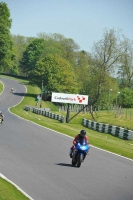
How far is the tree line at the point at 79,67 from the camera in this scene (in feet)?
226

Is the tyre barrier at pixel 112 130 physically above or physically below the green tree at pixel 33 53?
below

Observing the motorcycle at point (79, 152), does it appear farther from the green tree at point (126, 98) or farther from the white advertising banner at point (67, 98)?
the green tree at point (126, 98)

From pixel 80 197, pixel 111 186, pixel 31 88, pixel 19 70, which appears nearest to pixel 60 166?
pixel 111 186

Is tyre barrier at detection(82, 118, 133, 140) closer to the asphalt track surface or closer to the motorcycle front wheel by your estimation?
the asphalt track surface

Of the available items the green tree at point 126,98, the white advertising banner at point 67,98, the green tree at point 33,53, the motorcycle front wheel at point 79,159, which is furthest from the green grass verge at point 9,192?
the green tree at point 33,53

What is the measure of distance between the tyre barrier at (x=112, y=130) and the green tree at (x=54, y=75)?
139ft

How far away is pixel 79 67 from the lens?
12350cm

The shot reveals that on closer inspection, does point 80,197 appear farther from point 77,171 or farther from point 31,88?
point 31,88

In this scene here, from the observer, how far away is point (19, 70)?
554 feet

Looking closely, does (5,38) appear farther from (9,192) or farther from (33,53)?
(9,192)

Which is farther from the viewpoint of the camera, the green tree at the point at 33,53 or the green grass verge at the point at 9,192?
the green tree at the point at 33,53

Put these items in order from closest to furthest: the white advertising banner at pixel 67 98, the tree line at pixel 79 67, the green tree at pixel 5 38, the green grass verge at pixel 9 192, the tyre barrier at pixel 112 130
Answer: the green grass verge at pixel 9 192 → the tyre barrier at pixel 112 130 → the white advertising banner at pixel 67 98 → the tree line at pixel 79 67 → the green tree at pixel 5 38

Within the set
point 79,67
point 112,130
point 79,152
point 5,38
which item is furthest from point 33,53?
point 79,152

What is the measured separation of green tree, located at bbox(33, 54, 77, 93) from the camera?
90.2 m
